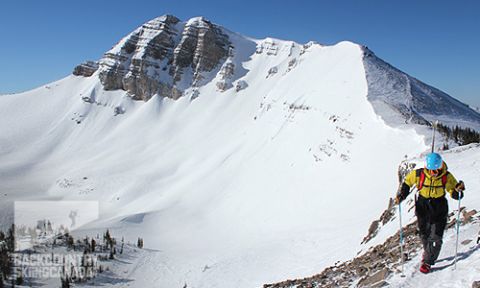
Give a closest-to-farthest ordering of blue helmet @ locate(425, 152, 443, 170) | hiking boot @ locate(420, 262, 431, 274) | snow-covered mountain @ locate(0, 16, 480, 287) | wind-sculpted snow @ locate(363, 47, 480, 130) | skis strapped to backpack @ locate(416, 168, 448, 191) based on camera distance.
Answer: hiking boot @ locate(420, 262, 431, 274) → blue helmet @ locate(425, 152, 443, 170) → skis strapped to backpack @ locate(416, 168, 448, 191) → snow-covered mountain @ locate(0, 16, 480, 287) → wind-sculpted snow @ locate(363, 47, 480, 130)

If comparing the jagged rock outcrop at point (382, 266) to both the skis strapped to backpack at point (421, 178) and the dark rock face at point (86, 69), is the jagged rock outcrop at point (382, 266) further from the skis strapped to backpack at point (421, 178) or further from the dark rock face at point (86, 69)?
the dark rock face at point (86, 69)

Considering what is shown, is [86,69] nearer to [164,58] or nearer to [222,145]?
[164,58]

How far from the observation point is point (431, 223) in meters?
7.72

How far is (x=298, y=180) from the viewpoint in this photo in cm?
4034

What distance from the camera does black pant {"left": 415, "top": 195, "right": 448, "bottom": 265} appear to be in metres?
7.45

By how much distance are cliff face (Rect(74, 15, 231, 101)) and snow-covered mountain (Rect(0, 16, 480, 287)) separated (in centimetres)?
38

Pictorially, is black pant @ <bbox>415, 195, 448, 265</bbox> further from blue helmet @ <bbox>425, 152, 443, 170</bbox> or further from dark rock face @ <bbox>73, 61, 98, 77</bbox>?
dark rock face @ <bbox>73, 61, 98, 77</bbox>

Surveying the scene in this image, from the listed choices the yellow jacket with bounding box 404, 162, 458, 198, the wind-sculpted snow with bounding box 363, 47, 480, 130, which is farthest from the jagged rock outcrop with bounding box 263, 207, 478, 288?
the wind-sculpted snow with bounding box 363, 47, 480, 130

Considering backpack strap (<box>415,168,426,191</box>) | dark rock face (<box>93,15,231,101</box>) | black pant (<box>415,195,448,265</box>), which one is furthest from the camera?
dark rock face (<box>93,15,231,101</box>)

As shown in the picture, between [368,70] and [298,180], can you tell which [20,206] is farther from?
[368,70]

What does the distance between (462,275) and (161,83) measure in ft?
317

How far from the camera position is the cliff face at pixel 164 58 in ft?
324

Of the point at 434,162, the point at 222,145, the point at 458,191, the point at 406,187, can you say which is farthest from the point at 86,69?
the point at 458,191

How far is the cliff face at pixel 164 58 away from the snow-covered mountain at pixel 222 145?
0.38m
